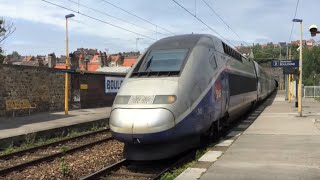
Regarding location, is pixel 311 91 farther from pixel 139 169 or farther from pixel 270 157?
pixel 139 169

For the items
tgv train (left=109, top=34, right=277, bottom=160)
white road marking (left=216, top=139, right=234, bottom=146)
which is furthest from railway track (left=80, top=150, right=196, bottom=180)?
white road marking (left=216, top=139, right=234, bottom=146)

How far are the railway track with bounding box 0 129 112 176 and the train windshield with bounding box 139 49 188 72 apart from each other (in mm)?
3344

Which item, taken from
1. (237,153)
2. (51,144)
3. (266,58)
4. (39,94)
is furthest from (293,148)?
(266,58)

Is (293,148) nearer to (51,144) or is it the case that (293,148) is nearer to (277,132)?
(277,132)

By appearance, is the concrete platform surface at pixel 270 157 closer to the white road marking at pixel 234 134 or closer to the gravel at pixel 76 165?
the white road marking at pixel 234 134

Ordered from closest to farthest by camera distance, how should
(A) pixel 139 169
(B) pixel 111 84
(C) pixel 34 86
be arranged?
(A) pixel 139 169 → (C) pixel 34 86 → (B) pixel 111 84

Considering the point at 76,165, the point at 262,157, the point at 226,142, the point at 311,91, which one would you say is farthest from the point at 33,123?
the point at 311,91

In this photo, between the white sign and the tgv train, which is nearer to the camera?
the tgv train

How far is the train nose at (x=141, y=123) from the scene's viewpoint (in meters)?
9.07

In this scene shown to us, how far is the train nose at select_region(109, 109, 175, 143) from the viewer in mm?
9070

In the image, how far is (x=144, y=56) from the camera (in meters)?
11.6

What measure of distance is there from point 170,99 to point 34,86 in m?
15.5

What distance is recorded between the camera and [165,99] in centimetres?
952

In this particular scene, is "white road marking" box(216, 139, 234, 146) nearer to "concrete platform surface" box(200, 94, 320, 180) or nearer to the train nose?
"concrete platform surface" box(200, 94, 320, 180)
